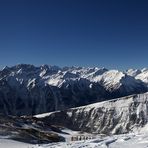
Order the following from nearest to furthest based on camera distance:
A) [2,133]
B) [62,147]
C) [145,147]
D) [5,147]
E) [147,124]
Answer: [145,147]
[62,147]
[5,147]
[2,133]
[147,124]

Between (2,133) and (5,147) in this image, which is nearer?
(5,147)

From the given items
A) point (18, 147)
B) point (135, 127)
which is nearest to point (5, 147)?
point (18, 147)

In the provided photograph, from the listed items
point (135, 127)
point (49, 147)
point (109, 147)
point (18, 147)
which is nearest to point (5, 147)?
point (18, 147)

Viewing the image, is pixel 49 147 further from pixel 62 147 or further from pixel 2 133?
pixel 2 133

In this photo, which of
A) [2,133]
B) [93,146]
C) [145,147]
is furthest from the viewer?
[2,133]

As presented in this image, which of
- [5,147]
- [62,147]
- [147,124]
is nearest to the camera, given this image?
[62,147]

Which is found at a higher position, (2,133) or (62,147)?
(2,133)

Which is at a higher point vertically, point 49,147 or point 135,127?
point 135,127

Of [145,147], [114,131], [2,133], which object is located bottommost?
[145,147]

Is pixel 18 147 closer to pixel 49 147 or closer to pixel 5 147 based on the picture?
pixel 5 147
